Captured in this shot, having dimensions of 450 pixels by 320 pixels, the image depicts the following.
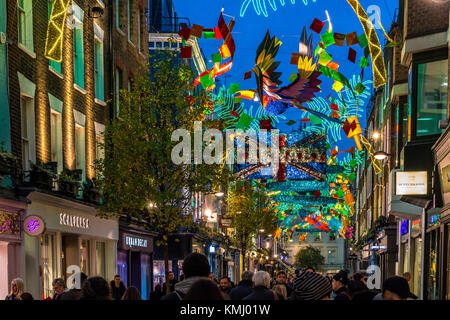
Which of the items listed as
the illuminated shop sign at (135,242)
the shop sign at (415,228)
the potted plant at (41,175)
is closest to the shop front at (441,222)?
the shop sign at (415,228)

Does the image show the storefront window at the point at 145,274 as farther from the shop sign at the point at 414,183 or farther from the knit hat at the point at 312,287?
the knit hat at the point at 312,287

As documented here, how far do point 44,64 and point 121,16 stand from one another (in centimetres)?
1028

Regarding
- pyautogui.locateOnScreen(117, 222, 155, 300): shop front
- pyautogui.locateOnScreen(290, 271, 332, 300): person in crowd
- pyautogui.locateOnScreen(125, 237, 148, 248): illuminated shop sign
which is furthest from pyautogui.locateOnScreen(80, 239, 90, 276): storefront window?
pyautogui.locateOnScreen(290, 271, 332, 300): person in crowd

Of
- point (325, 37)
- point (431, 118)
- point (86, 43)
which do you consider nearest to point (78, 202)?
point (86, 43)

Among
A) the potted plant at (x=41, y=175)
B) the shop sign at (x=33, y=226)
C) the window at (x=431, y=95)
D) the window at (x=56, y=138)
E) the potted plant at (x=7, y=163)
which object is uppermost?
the window at (x=431, y=95)

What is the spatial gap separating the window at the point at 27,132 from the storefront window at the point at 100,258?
8300 mm

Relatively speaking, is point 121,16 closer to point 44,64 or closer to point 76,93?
point 76,93

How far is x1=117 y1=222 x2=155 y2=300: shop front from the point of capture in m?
30.2

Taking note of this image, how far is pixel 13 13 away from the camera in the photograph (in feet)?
59.1

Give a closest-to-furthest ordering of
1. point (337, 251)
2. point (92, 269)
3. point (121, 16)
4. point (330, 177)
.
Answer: point (92, 269) < point (121, 16) < point (330, 177) < point (337, 251)

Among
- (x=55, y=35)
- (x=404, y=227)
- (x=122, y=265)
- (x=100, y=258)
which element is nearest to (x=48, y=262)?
(x=100, y=258)

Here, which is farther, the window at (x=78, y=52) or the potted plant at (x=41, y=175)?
the window at (x=78, y=52)

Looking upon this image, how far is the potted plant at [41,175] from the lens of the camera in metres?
18.7

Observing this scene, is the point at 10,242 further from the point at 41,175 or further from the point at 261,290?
the point at 261,290
